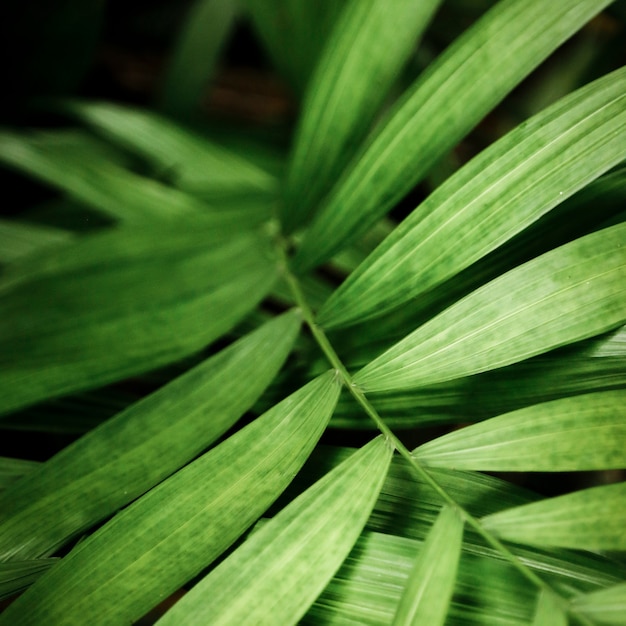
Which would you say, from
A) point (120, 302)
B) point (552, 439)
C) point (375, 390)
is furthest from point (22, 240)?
point (552, 439)

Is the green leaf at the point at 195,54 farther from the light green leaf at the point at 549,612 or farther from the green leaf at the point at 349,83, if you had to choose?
the light green leaf at the point at 549,612

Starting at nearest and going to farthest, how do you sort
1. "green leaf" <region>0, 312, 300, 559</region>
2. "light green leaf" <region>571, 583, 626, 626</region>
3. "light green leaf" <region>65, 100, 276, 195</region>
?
"light green leaf" <region>571, 583, 626, 626</region>
"green leaf" <region>0, 312, 300, 559</region>
"light green leaf" <region>65, 100, 276, 195</region>

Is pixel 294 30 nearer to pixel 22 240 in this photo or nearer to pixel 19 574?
pixel 22 240

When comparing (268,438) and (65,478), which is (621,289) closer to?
(268,438)

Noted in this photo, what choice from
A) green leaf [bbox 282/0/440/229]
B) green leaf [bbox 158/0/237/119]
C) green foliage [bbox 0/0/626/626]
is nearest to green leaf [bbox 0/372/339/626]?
green foliage [bbox 0/0/626/626]

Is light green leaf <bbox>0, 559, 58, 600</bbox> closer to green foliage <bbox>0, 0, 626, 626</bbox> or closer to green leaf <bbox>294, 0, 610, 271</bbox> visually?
green foliage <bbox>0, 0, 626, 626</bbox>

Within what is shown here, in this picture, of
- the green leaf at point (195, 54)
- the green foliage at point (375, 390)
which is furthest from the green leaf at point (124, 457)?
the green leaf at point (195, 54)
